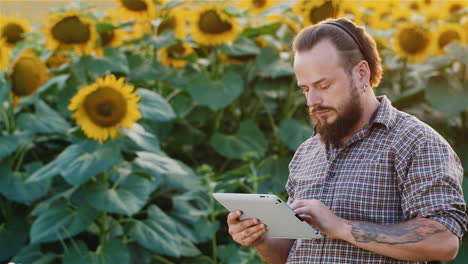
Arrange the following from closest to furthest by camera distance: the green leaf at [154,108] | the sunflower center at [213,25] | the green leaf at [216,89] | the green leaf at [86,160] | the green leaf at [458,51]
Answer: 1. the green leaf at [86,160]
2. the green leaf at [154,108]
3. the green leaf at [458,51]
4. the green leaf at [216,89]
5. the sunflower center at [213,25]

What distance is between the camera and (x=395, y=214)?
1.83 m

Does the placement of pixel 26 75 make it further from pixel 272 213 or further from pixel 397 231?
pixel 397 231

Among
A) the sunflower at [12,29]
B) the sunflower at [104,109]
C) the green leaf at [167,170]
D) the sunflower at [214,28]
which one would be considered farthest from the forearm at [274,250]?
the sunflower at [12,29]

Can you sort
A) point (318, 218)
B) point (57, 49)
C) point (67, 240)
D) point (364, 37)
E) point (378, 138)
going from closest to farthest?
point (318, 218) < point (378, 138) < point (364, 37) < point (67, 240) < point (57, 49)

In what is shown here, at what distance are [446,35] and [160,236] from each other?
6.23ft

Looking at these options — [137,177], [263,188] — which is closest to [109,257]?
[137,177]

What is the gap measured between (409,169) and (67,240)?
87.7 inches

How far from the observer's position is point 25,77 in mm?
3863

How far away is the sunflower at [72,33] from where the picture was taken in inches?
151

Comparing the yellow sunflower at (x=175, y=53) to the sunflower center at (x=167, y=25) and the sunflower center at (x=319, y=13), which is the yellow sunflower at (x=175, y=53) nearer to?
the sunflower center at (x=167, y=25)

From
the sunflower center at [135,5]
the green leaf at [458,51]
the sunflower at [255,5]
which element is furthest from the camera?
the sunflower at [255,5]

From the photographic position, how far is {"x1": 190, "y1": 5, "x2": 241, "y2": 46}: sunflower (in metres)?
4.00

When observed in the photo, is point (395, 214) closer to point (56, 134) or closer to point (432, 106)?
point (432, 106)

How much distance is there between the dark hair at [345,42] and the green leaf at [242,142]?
1768 millimetres
